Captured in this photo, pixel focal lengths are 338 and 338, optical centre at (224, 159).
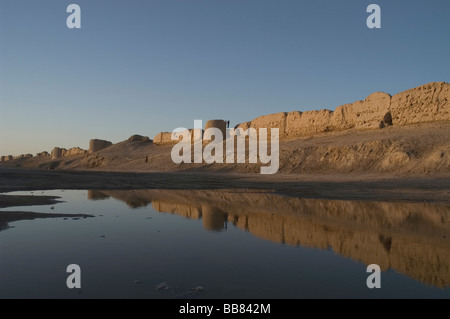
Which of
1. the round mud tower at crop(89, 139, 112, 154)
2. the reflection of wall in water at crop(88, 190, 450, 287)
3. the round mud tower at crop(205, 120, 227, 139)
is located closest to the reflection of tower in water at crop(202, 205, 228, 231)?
the reflection of wall in water at crop(88, 190, 450, 287)

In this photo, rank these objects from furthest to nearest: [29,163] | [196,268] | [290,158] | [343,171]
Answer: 1. [29,163]
2. [290,158]
3. [343,171]
4. [196,268]

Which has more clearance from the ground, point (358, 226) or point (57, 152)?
point (57, 152)

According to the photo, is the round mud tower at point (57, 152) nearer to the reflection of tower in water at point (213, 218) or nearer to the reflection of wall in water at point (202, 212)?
the reflection of wall in water at point (202, 212)

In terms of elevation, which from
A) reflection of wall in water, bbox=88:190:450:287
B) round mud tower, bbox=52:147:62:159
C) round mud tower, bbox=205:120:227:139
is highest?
round mud tower, bbox=205:120:227:139

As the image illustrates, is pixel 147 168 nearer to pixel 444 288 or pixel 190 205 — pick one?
pixel 190 205

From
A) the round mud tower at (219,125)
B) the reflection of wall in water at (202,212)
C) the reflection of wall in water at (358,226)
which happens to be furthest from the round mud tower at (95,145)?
the reflection of wall in water at (358,226)

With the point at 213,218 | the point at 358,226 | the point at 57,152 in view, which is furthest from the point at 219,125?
the point at 57,152

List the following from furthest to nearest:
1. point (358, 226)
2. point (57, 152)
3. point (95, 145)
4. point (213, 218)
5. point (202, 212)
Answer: point (57, 152), point (95, 145), point (202, 212), point (213, 218), point (358, 226)

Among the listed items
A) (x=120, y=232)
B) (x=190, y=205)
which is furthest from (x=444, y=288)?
(x=190, y=205)

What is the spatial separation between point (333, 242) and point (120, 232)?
16.1ft

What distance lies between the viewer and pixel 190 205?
1375cm

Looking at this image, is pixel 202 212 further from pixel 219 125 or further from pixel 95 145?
pixel 95 145

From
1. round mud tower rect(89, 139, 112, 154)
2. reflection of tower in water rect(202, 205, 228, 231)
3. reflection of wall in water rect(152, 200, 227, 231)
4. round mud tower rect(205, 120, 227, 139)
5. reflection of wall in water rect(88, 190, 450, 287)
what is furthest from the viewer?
round mud tower rect(89, 139, 112, 154)

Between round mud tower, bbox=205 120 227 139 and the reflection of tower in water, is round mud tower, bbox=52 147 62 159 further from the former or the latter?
the reflection of tower in water
